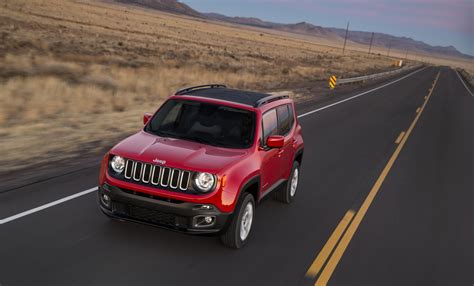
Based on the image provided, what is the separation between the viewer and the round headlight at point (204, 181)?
547 cm

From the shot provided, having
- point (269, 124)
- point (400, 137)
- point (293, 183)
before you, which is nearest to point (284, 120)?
point (269, 124)

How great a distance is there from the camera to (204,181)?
18.1 ft

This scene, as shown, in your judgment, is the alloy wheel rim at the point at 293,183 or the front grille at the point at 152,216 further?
the alloy wheel rim at the point at 293,183

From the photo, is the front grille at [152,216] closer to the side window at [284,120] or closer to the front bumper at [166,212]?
the front bumper at [166,212]

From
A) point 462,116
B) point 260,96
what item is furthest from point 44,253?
point 462,116

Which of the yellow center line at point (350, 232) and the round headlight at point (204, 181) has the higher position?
the round headlight at point (204, 181)

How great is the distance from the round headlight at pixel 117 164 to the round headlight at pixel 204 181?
909 millimetres

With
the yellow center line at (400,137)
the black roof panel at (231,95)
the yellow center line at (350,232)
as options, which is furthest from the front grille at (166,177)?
the yellow center line at (400,137)

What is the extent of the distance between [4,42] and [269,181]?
24708 millimetres

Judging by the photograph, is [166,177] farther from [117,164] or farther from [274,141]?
[274,141]

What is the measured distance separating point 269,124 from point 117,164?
2.27m

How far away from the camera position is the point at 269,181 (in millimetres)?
6891

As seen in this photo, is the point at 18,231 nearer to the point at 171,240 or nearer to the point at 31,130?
the point at 171,240

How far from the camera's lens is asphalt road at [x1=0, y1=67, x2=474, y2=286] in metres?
5.31
